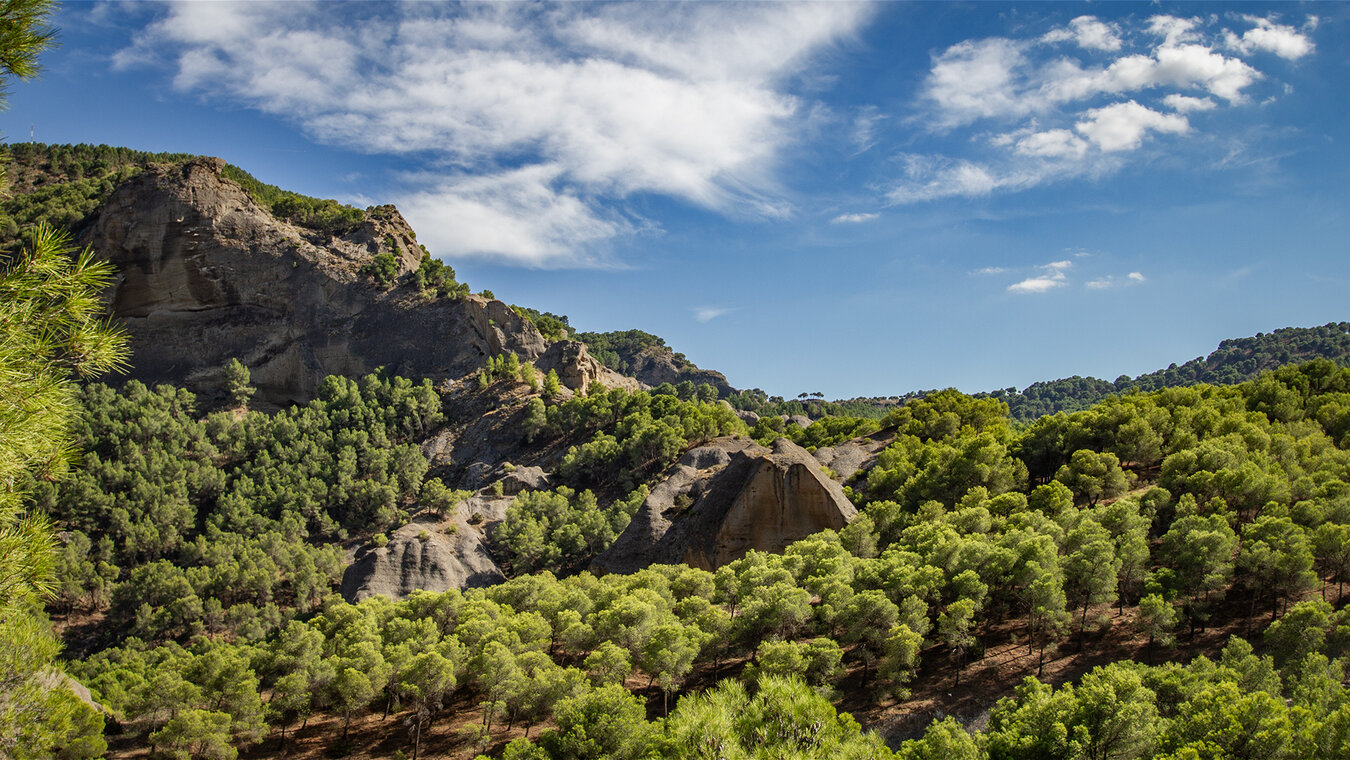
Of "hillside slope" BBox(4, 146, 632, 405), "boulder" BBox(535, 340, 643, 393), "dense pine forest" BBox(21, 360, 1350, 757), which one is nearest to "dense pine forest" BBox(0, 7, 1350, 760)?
"dense pine forest" BBox(21, 360, 1350, 757)

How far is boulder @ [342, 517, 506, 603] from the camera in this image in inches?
2257

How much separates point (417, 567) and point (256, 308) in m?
77.6

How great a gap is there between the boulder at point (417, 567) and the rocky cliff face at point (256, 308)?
45289 mm

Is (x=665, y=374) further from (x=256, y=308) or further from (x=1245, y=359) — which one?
(x=1245, y=359)

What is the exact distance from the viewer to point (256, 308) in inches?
4525

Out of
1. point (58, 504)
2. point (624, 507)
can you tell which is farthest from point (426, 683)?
point (58, 504)

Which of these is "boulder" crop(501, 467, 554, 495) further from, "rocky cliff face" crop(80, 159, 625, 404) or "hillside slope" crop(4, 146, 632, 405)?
"rocky cliff face" crop(80, 159, 625, 404)

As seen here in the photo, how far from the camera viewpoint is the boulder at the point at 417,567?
57.3 meters

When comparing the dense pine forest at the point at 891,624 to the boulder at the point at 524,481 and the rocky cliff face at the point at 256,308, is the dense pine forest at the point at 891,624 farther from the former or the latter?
the rocky cliff face at the point at 256,308

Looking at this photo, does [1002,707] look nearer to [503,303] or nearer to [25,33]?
[25,33]

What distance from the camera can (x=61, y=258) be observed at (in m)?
8.13

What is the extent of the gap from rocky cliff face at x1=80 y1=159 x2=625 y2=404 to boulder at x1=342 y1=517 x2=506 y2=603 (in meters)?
45.3

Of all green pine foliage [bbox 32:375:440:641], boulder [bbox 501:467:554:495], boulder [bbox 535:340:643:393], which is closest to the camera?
green pine foliage [bbox 32:375:440:641]

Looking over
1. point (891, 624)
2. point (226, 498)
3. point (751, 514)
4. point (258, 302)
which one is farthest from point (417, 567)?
point (258, 302)
